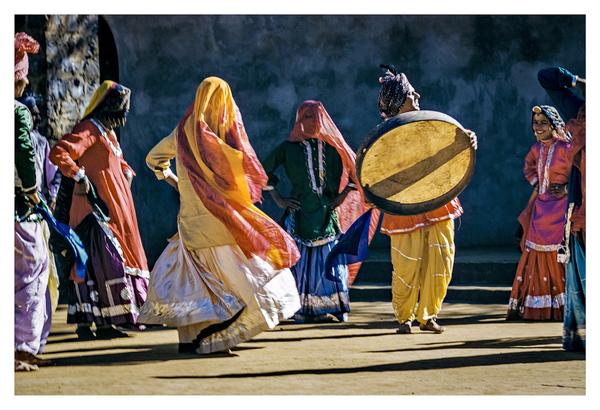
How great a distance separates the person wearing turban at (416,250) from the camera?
33.1 ft

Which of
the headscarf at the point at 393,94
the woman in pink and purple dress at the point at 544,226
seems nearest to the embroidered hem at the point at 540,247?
the woman in pink and purple dress at the point at 544,226

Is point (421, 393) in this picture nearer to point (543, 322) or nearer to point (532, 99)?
point (543, 322)

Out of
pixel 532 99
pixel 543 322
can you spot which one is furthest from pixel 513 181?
pixel 543 322

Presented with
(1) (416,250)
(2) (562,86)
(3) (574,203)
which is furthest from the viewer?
(1) (416,250)

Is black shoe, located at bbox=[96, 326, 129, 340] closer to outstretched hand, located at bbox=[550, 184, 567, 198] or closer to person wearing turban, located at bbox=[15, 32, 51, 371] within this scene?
person wearing turban, located at bbox=[15, 32, 51, 371]

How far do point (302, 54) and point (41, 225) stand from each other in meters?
7.38

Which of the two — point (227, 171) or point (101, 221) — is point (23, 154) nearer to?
point (227, 171)

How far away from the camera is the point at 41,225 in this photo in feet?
27.9

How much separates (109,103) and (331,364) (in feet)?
9.61

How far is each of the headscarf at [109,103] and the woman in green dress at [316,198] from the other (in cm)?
164

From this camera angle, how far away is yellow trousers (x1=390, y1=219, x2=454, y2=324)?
10.1 m

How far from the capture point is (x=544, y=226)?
1134 cm

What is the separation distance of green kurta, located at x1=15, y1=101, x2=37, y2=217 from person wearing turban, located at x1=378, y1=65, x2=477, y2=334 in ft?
9.90

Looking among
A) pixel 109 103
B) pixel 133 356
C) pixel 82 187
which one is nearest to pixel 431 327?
pixel 133 356
